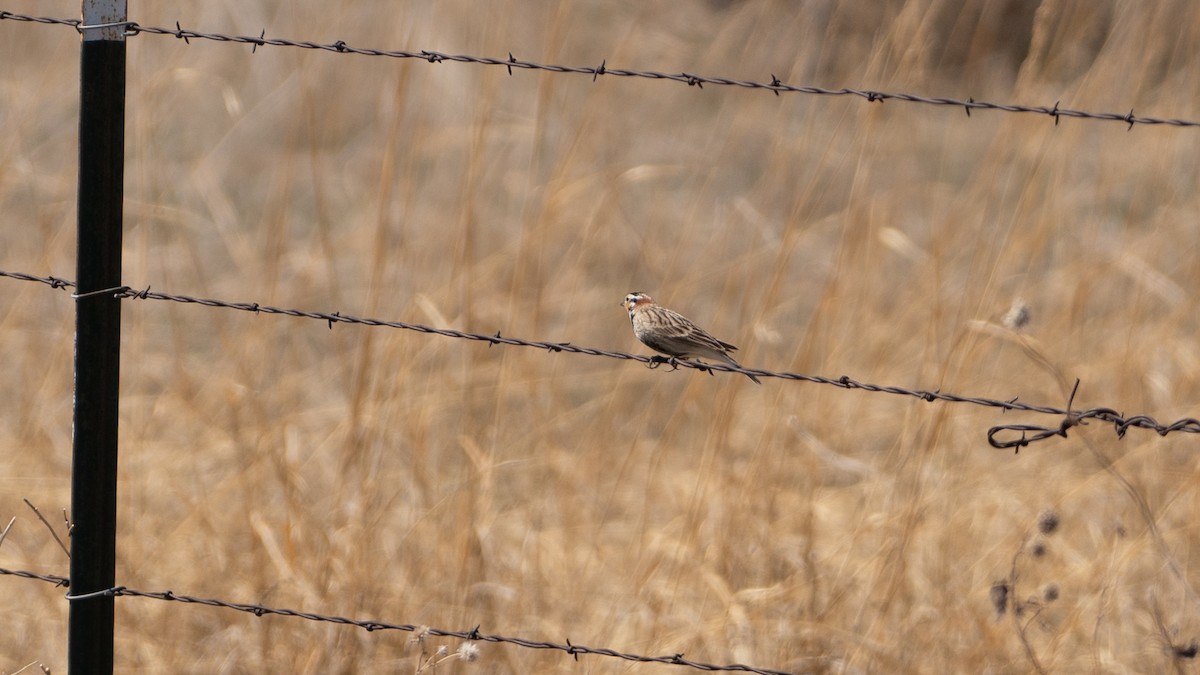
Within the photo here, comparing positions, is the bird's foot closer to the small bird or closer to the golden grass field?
the small bird

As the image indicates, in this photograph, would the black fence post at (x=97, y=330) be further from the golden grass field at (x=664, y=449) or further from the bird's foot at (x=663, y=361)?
the golden grass field at (x=664, y=449)

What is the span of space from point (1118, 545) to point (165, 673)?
2867mm

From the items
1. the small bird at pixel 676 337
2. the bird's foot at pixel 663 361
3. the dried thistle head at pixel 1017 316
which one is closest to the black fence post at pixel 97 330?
the bird's foot at pixel 663 361

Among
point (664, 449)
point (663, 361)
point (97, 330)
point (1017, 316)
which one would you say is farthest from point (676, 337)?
point (97, 330)

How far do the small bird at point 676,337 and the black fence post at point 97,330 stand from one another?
50.2 inches

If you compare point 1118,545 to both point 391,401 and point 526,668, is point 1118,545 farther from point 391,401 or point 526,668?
point 391,401

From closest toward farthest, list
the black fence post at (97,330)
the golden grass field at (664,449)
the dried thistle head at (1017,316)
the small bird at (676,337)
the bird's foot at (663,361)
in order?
the black fence post at (97,330), the bird's foot at (663,361), the dried thistle head at (1017,316), the small bird at (676,337), the golden grass field at (664,449)

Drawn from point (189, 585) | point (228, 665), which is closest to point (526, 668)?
point (228, 665)

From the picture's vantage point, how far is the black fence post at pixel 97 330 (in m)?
2.47

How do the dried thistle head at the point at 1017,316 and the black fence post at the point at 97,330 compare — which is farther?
the dried thistle head at the point at 1017,316

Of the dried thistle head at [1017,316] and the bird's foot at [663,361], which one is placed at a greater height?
the dried thistle head at [1017,316]

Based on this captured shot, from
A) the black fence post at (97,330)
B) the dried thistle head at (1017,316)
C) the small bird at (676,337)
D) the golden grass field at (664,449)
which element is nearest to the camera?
the black fence post at (97,330)

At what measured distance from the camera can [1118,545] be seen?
3.98 metres

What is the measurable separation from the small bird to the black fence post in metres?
1.27
